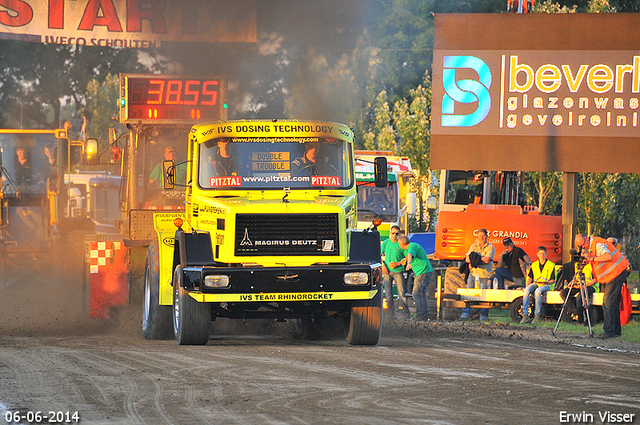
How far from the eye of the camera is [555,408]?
26.1 ft

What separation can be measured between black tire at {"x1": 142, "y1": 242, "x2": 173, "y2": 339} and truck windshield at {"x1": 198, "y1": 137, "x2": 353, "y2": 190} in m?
1.34

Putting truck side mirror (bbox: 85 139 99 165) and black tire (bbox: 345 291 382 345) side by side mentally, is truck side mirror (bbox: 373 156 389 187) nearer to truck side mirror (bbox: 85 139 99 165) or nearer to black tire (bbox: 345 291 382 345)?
black tire (bbox: 345 291 382 345)

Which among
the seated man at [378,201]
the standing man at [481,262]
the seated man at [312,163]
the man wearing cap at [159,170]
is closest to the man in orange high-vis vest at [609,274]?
the standing man at [481,262]

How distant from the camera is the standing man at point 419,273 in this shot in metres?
18.5

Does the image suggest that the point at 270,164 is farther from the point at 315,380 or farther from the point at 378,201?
the point at 378,201

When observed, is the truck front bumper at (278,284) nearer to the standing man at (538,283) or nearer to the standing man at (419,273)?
the standing man at (538,283)

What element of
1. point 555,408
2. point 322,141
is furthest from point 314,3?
point 555,408

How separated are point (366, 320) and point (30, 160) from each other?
16.0m

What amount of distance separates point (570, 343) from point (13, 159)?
1667 cm

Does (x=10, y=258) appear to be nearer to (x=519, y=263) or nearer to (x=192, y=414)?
(x=519, y=263)

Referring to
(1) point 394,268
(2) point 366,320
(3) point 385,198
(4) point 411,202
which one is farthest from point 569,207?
(2) point 366,320

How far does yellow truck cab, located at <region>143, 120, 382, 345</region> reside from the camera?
37.2 ft

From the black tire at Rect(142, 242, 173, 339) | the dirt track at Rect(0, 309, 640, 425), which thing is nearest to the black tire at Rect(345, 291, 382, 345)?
the dirt track at Rect(0, 309, 640, 425)

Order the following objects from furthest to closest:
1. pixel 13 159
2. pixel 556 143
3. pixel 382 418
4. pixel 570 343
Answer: pixel 13 159, pixel 556 143, pixel 570 343, pixel 382 418
